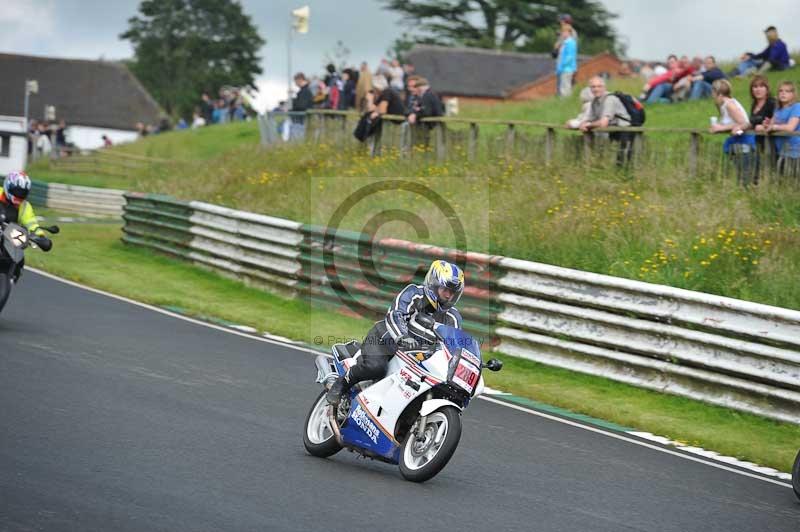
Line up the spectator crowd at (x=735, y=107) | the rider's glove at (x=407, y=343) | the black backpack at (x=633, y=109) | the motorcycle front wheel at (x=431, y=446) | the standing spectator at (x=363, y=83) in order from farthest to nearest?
1. the standing spectator at (x=363, y=83)
2. the black backpack at (x=633, y=109)
3. the spectator crowd at (x=735, y=107)
4. the rider's glove at (x=407, y=343)
5. the motorcycle front wheel at (x=431, y=446)

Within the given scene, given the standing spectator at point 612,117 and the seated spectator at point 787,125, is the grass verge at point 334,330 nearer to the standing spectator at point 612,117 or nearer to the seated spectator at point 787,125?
→ the seated spectator at point 787,125

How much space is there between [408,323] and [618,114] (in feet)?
36.0

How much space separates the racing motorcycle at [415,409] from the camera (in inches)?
322

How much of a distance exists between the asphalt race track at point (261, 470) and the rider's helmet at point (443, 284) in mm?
1261

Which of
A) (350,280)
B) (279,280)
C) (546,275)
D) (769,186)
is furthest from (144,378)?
(769,186)

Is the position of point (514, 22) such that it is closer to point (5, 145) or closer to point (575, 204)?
point (5, 145)

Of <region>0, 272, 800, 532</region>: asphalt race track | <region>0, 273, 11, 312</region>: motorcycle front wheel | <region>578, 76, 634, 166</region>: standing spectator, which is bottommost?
<region>0, 272, 800, 532</region>: asphalt race track

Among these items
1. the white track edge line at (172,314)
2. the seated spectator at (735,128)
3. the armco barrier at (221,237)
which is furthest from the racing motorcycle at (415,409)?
the armco barrier at (221,237)

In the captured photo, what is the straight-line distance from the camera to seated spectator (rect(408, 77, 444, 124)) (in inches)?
888

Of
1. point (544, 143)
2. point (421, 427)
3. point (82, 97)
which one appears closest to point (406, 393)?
point (421, 427)

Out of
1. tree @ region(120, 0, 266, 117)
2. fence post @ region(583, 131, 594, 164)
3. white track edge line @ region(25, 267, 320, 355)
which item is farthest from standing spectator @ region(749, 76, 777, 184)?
tree @ region(120, 0, 266, 117)

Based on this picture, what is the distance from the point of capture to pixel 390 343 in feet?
29.1

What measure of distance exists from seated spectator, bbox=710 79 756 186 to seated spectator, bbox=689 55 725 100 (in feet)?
17.3

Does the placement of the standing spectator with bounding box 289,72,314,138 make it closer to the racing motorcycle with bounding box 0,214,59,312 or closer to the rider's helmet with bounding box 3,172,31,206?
the rider's helmet with bounding box 3,172,31,206
